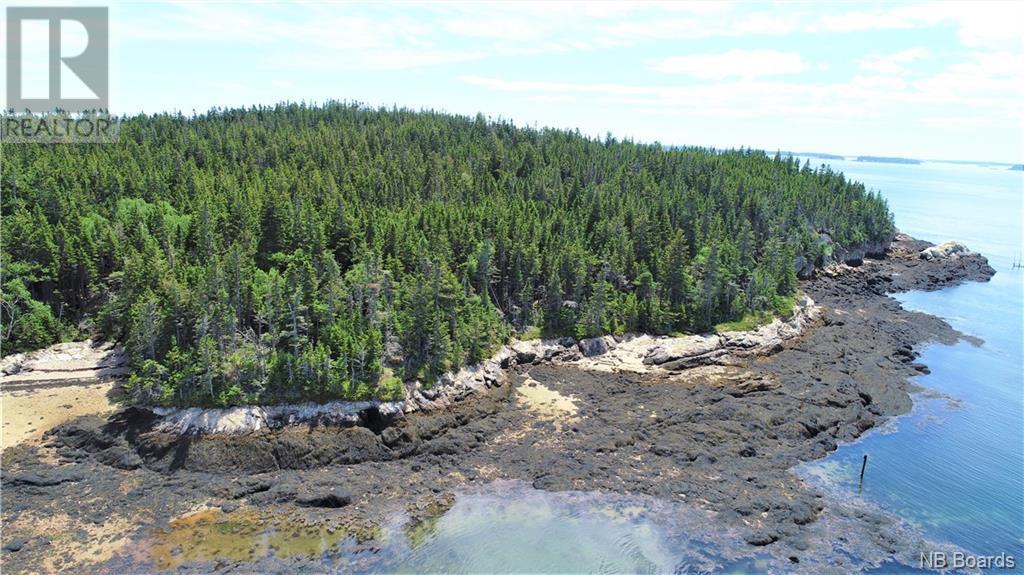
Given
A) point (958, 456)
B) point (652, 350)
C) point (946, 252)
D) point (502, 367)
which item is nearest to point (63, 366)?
point (502, 367)

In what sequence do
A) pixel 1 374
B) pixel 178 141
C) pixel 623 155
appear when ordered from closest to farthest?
pixel 1 374 → pixel 178 141 → pixel 623 155

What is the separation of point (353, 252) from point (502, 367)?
25.7 metres

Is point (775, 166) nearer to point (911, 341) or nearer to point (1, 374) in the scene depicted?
point (911, 341)

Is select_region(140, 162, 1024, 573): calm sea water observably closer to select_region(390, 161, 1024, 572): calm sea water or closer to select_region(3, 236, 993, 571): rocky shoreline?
select_region(390, 161, 1024, 572): calm sea water

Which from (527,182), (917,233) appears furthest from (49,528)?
(917,233)

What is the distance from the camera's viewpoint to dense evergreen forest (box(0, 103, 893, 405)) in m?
56.9

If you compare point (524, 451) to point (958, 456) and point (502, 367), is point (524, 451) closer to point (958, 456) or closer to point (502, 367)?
point (502, 367)

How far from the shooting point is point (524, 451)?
53281 millimetres

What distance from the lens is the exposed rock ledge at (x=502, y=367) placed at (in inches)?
2058

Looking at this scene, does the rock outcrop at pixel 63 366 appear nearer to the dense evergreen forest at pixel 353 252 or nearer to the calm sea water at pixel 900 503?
the dense evergreen forest at pixel 353 252

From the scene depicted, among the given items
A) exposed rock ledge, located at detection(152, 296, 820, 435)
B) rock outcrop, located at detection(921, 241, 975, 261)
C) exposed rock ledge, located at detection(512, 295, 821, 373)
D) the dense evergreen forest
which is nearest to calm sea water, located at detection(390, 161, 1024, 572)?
exposed rock ledge, located at detection(152, 296, 820, 435)

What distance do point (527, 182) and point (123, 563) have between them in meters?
93.9

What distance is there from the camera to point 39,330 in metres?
64.4

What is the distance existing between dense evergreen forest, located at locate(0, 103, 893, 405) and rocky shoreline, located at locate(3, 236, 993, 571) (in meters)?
4.13
